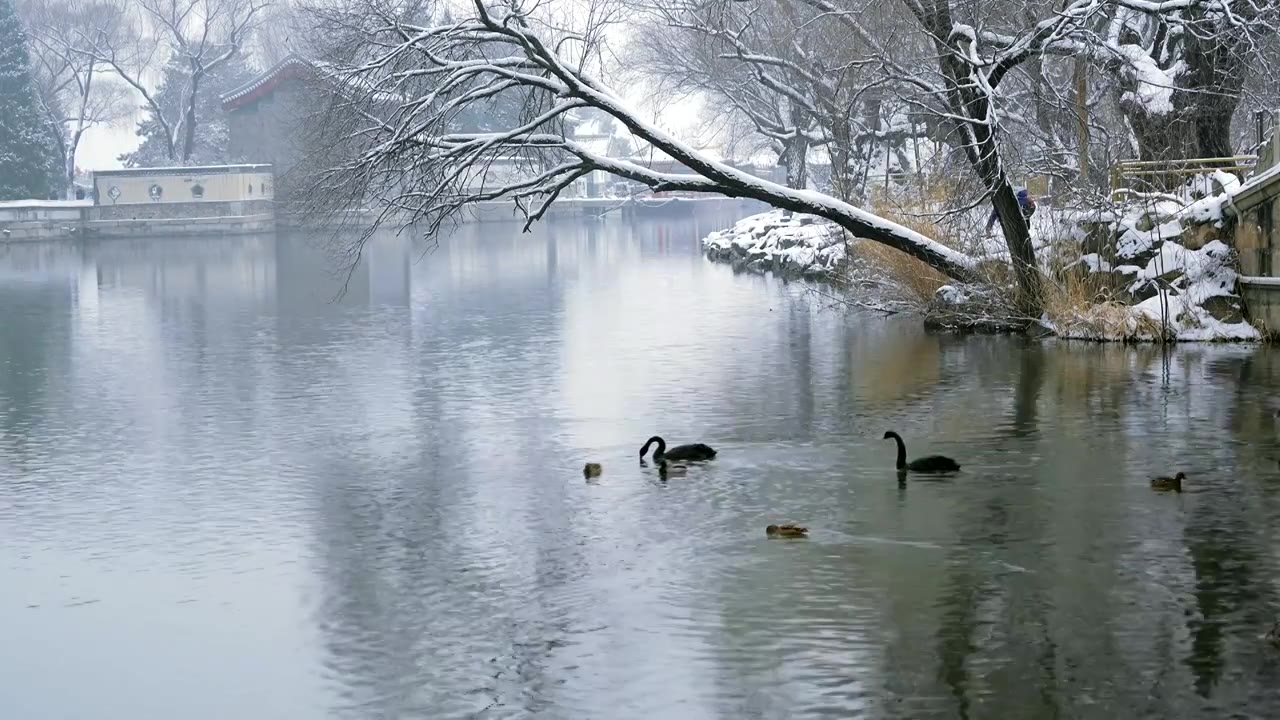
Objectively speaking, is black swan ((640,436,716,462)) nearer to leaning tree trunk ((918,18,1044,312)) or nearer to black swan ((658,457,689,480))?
black swan ((658,457,689,480))

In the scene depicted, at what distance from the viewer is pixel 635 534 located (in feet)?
44.3

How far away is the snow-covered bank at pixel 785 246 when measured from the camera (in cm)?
4303

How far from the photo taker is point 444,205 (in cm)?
2602

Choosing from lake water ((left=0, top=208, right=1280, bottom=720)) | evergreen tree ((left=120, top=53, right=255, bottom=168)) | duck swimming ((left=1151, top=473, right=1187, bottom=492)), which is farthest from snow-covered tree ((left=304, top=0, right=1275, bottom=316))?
evergreen tree ((left=120, top=53, right=255, bottom=168))

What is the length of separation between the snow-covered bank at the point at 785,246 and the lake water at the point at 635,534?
15659 millimetres

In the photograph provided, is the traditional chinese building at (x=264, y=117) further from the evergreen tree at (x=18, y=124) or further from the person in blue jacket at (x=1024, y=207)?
the person in blue jacket at (x=1024, y=207)

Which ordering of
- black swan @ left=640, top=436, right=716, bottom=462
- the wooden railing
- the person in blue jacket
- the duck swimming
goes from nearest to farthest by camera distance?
the duck swimming < black swan @ left=640, top=436, right=716, bottom=462 < the wooden railing < the person in blue jacket

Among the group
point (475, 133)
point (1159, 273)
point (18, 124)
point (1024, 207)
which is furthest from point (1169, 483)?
point (18, 124)

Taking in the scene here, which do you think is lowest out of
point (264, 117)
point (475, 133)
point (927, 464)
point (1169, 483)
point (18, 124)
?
point (1169, 483)

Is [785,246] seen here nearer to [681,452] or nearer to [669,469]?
[681,452]

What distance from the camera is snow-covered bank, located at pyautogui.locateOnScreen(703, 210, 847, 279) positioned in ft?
141

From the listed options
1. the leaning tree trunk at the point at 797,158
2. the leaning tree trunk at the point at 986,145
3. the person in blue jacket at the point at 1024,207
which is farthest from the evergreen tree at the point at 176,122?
the leaning tree trunk at the point at 986,145

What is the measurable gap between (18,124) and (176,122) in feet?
74.6

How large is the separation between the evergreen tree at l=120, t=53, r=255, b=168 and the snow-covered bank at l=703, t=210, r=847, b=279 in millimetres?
44034
